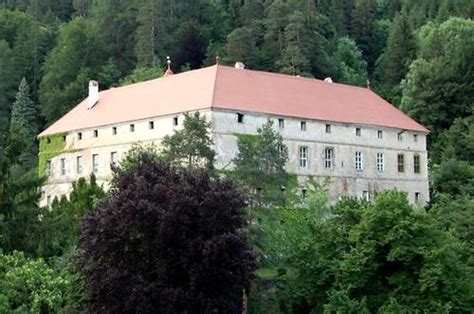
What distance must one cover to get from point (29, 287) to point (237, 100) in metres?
21.3

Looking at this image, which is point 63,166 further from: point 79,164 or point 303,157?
point 303,157

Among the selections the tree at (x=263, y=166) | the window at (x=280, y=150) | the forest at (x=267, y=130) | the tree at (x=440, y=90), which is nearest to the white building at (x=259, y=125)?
the forest at (x=267, y=130)

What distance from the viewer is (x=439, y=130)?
66312mm

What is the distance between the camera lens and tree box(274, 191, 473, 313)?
114ft

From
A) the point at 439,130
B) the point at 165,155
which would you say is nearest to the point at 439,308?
the point at 165,155

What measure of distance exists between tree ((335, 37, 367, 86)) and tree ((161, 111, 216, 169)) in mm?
39610

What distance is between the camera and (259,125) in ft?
159

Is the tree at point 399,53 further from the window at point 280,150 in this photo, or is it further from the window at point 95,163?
the window at point 280,150

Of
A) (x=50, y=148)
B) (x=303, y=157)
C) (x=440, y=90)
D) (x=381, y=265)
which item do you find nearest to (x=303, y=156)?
(x=303, y=157)

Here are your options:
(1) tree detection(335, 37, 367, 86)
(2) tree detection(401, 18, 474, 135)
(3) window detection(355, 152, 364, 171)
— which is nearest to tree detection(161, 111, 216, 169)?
(3) window detection(355, 152, 364, 171)

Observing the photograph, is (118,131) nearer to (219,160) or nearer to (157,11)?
(219,160)

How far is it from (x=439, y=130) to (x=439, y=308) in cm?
3364

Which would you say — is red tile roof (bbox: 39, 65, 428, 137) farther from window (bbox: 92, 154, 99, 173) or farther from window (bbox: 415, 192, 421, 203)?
window (bbox: 415, 192, 421, 203)

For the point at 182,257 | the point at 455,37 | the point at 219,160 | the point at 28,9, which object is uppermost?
the point at 28,9
